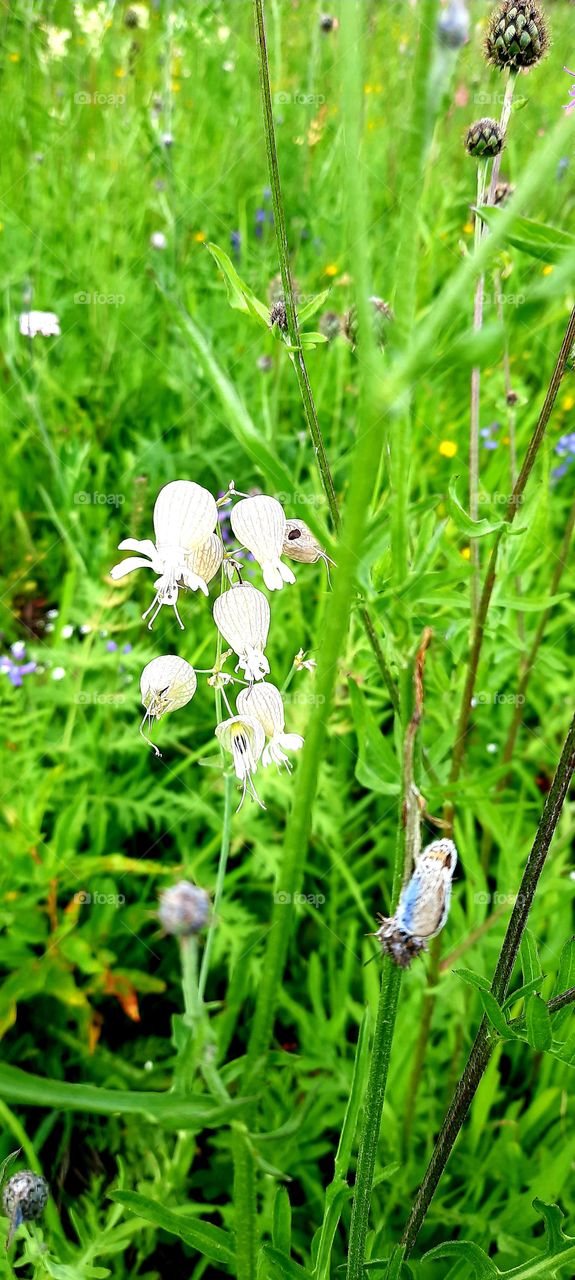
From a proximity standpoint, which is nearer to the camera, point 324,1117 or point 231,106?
point 324,1117

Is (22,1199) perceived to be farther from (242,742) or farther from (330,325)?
(330,325)

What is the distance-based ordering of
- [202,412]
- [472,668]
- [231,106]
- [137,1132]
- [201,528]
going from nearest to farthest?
[201,528] → [472,668] → [137,1132] → [202,412] → [231,106]

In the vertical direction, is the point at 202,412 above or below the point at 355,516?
above

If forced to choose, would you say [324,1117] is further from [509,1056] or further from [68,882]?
[68,882]

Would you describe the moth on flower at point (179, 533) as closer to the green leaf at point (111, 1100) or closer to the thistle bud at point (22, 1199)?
the green leaf at point (111, 1100)

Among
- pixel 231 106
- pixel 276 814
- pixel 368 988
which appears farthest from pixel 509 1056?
pixel 231 106

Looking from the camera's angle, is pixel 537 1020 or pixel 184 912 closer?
pixel 184 912

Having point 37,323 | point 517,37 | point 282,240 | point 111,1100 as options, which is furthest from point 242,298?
point 37,323

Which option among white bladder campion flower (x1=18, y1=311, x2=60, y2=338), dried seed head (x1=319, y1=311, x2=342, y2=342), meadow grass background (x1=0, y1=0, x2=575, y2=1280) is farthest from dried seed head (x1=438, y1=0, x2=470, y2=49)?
white bladder campion flower (x1=18, y1=311, x2=60, y2=338)
